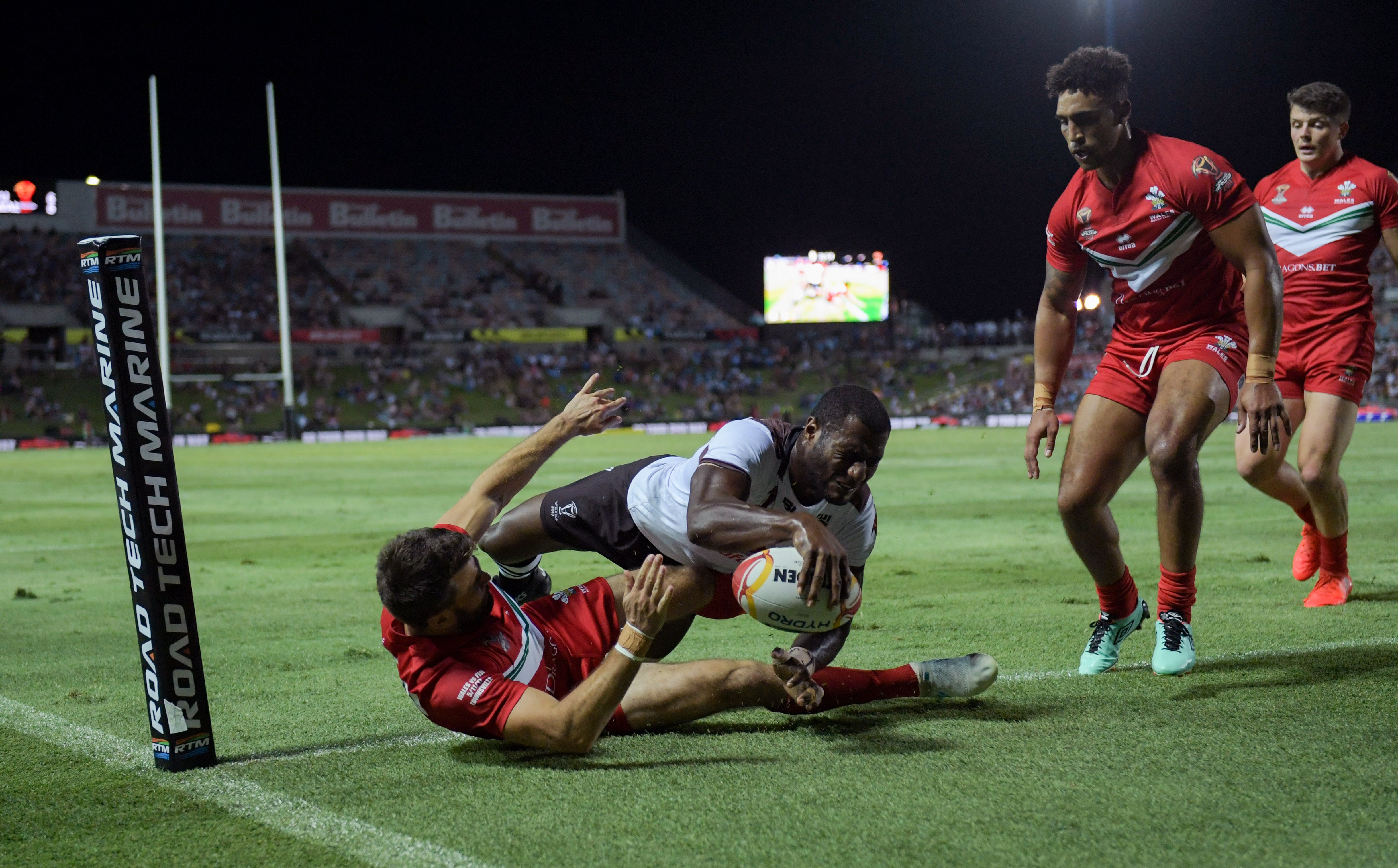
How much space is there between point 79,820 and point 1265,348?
418cm

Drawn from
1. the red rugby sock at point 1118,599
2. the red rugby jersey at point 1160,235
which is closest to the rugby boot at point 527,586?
the red rugby sock at point 1118,599

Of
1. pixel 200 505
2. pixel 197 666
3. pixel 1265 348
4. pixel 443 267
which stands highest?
pixel 443 267

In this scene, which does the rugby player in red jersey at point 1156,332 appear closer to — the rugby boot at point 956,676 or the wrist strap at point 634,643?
the rugby boot at point 956,676

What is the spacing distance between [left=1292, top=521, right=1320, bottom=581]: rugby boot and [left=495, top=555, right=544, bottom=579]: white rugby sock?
173 inches

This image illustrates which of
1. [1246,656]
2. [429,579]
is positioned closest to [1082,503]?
[1246,656]

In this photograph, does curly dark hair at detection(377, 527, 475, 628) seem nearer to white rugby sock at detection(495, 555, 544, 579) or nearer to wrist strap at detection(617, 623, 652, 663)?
wrist strap at detection(617, 623, 652, 663)

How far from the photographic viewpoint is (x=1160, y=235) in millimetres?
4930

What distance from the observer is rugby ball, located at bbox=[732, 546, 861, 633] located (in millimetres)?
3623

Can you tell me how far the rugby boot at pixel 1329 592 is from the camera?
6.29 meters

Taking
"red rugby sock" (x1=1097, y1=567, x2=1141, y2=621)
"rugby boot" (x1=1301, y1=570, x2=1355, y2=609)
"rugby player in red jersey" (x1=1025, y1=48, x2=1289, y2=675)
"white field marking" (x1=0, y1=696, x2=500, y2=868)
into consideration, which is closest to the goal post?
"white field marking" (x1=0, y1=696, x2=500, y2=868)

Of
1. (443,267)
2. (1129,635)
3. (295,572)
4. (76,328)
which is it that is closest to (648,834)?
(1129,635)

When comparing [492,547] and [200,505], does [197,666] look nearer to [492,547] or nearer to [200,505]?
[492,547]

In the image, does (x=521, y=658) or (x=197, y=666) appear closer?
(x=197, y=666)

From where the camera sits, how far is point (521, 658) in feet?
13.0
